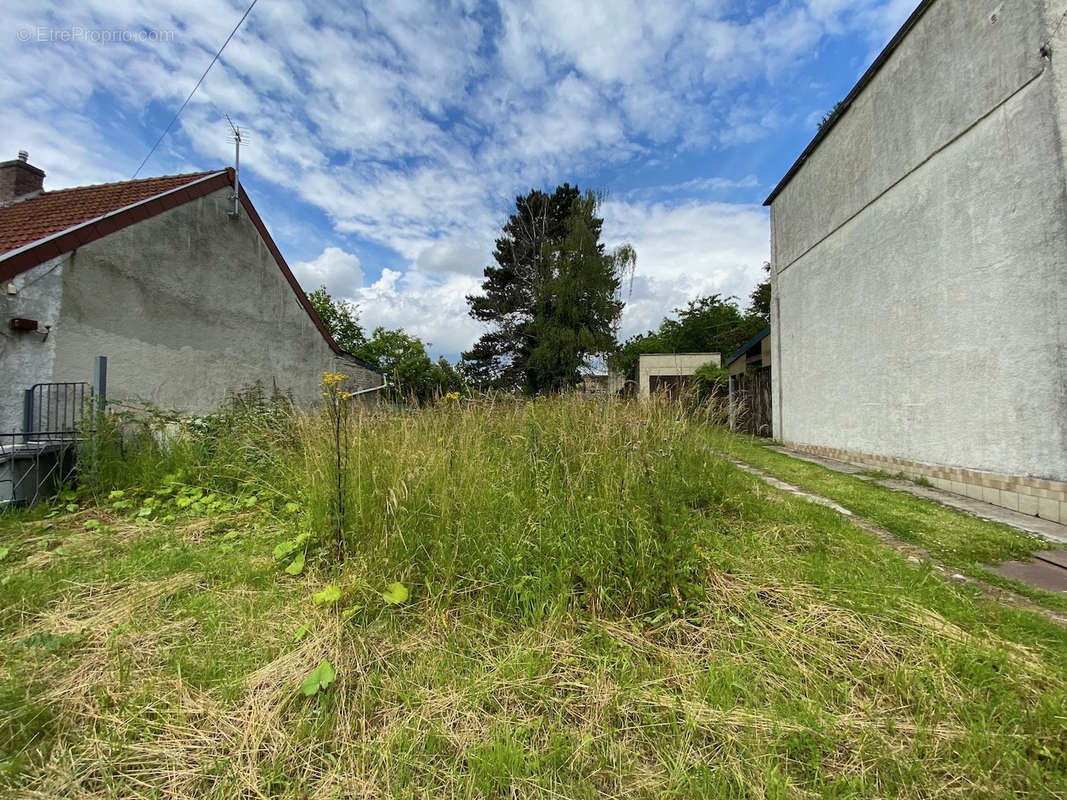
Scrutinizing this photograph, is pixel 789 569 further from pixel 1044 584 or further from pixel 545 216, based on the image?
pixel 545 216

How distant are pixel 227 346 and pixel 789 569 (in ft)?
35.6

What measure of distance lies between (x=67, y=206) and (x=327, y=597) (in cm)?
1089

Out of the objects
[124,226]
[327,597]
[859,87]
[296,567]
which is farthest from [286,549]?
[859,87]

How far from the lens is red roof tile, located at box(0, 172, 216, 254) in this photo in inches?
268

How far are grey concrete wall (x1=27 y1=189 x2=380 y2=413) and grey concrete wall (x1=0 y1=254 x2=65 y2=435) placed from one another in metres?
0.13

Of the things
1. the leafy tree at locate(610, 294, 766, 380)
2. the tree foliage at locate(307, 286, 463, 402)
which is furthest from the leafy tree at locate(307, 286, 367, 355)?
the leafy tree at locate(610, 294, 766, 380)

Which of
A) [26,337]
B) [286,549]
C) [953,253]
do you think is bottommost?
[286,549]

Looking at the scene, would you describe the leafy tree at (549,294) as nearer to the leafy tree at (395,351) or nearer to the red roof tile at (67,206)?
the leafy tree at (395,351)

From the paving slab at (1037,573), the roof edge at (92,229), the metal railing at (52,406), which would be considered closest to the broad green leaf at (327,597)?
the paving slab at (1037,573)

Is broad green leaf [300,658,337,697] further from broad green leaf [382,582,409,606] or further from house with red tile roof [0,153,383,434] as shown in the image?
house with red tile roof [0,153,383,434]

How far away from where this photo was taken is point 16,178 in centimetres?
924

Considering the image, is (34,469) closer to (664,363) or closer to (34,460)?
(34,460)

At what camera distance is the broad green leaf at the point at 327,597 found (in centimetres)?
213

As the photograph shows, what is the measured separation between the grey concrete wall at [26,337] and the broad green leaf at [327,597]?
686cm
